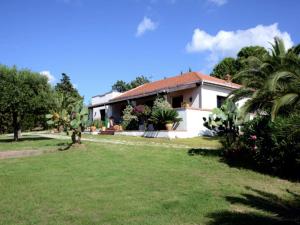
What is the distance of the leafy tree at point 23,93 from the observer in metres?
22.5

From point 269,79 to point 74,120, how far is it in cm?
967

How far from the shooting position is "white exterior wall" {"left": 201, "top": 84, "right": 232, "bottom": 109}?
2541 centimetres

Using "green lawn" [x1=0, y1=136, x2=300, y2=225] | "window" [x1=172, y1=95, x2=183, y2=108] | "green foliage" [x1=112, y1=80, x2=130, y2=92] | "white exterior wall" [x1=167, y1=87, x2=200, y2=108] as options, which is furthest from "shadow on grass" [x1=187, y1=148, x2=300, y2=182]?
"green foliage" [x1=112, y1=80, x2=130, y2=92]

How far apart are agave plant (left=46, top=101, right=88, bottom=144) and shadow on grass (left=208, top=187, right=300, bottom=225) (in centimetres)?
994

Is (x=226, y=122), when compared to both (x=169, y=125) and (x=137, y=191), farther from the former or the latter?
(x=169, y=125)

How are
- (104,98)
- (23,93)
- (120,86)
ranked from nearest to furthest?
(23,93) < (104,98) < (120,86)

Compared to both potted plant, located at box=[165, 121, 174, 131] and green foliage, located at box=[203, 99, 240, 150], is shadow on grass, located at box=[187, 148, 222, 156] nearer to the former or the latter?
green foliage, located at box=[203, 99, 240, 150]

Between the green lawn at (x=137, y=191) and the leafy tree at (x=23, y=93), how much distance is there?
30.8 ft

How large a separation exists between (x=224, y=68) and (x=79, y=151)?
117ft

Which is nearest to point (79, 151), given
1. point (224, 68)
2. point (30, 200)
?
point (30, 200)

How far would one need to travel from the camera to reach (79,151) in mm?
15820

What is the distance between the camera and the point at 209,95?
85.1 ft

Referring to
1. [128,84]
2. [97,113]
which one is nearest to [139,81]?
[128,84]

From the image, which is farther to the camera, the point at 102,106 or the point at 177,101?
the point at 102,106
